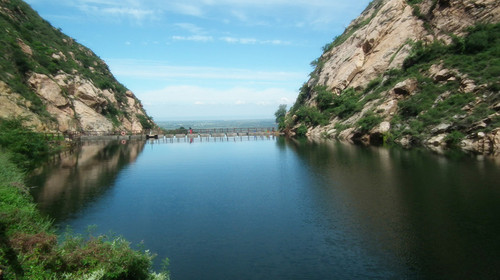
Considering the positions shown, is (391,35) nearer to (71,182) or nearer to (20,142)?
(71,182)

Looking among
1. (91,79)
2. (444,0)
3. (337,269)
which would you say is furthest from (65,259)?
(91,79)

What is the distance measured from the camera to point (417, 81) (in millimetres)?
54438

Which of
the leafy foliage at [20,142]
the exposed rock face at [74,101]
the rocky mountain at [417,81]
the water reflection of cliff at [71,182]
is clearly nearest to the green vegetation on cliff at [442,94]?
the rocky mountain at [417,81]

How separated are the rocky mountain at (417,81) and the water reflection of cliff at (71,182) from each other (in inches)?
1442

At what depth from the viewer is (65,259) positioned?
383 inches

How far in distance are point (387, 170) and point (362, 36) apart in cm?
5293

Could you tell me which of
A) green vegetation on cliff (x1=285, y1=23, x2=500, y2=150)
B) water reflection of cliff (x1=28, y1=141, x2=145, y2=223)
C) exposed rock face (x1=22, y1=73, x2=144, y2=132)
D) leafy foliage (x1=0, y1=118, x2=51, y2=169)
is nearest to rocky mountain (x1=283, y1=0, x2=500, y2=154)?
green vegetation on cliff (x1=285, y1=23, x2=500, y2=150)

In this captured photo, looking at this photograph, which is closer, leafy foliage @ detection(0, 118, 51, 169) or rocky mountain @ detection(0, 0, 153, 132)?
leafy foliage @ detection(0, 118, 51, 169)

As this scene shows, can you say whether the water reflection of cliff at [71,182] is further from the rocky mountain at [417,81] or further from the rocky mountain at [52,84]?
the rocky mountain at [417,81]

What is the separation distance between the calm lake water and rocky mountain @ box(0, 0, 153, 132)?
20.5 meters

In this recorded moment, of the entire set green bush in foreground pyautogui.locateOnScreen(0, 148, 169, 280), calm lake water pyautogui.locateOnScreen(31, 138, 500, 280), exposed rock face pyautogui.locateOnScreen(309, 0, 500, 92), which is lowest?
A: calm lake water pyautogui.locateOnScreen(31, 138, 500, 280)

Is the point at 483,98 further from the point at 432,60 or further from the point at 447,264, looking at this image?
the point at 447,264

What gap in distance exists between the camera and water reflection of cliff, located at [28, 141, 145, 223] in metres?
20.7

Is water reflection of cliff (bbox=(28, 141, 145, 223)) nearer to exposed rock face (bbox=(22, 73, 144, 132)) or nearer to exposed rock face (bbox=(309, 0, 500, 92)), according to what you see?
exposed rock face (bbox=(22, 73, 144, 132))
